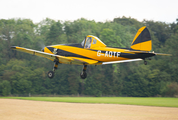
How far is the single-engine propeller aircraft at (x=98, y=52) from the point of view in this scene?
1791 centimetres

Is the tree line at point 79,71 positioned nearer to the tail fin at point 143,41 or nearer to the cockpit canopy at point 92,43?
the cockpit canopy at point 92,43

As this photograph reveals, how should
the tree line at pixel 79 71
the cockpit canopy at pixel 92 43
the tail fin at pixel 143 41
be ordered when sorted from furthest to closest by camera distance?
the tree line at pixel 79 71 → the cockpit canopy at pixel 92 43 → the tail fin at pixel 143 41

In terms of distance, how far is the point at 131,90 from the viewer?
231 feet

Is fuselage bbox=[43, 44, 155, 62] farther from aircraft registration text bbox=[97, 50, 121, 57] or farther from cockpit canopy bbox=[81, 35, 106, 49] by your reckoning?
cockpit canopy bbox=[81, 35, 106, 49]

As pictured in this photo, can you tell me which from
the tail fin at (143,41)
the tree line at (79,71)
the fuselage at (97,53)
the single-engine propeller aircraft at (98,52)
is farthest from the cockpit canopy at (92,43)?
the tree line at (79,71)

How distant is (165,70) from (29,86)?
36595mm

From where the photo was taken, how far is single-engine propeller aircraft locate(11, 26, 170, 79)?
58.7 feet

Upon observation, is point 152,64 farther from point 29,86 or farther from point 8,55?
point 8,55

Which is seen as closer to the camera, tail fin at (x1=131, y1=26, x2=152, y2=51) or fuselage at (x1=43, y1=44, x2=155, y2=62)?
tail fin at (x1=131, y1=26, x2=152, y2=51)

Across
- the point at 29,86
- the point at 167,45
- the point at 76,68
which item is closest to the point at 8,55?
the point at 29,86

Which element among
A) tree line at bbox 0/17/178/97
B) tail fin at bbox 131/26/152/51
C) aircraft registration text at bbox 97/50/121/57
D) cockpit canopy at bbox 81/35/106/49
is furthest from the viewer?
tree line at bbox 0/17/178/97

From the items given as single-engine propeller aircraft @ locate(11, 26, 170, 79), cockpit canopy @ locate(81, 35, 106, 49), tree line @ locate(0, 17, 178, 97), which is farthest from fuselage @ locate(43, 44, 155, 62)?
tree line @ locate(0, 17, 178, 97)

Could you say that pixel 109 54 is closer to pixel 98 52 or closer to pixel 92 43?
pixel 98 52

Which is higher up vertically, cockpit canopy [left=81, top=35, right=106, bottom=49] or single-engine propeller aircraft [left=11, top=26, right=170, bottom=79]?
cockpit canopy [left=81, top=35, right=106, bottom=49]
